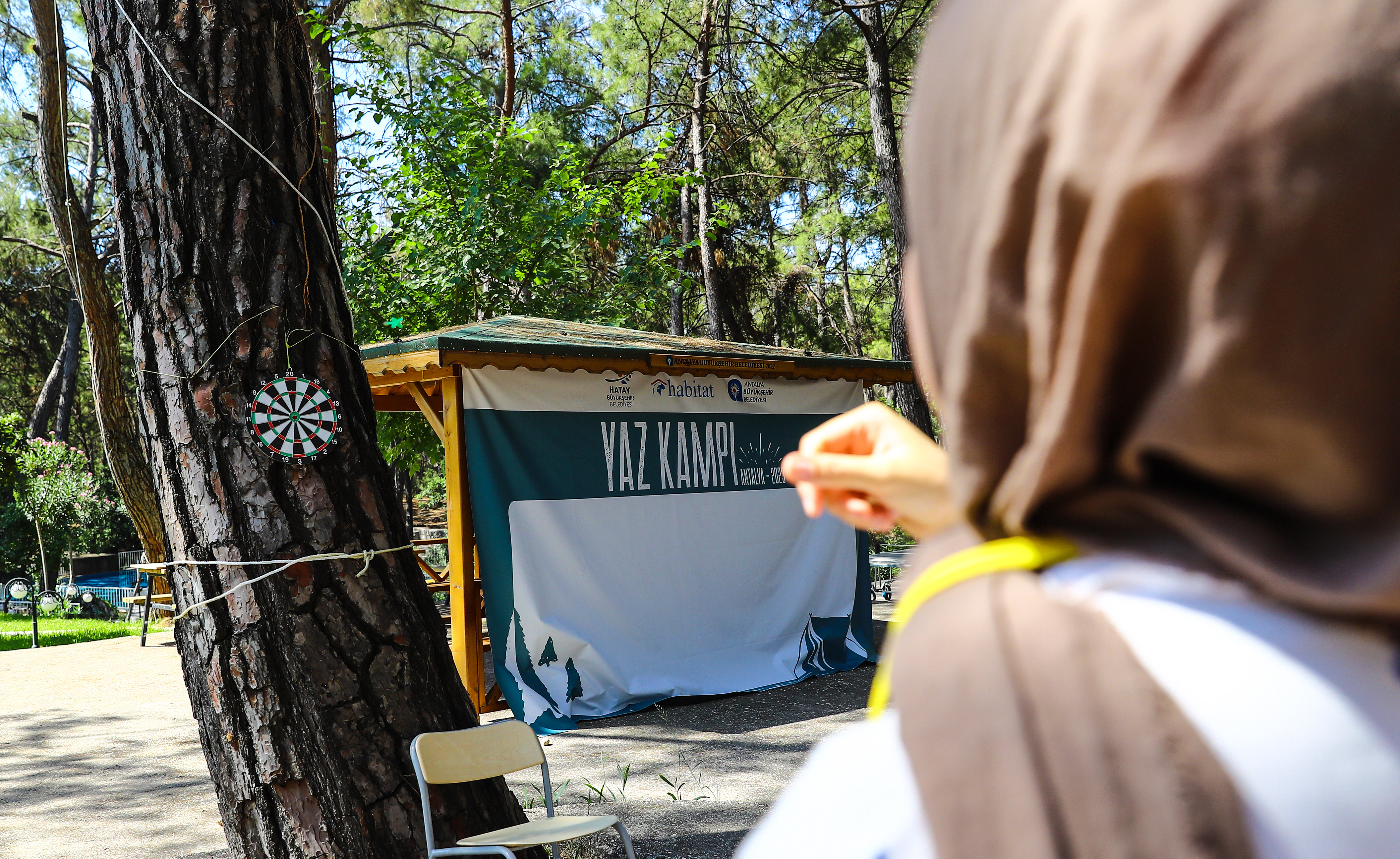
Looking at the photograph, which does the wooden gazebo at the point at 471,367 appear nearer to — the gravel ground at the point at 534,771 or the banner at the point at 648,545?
the banner at the point at 648,545

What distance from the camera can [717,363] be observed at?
7.59 metres

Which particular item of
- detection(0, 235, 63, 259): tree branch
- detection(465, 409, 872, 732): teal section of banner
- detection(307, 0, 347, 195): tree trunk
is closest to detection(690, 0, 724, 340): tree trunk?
detection(307, 0, 347, 195): tree trunk

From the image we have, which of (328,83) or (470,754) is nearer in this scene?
(470,754)

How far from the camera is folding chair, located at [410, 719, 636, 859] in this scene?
108 inches

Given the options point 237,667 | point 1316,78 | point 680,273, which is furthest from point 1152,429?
point 680,273

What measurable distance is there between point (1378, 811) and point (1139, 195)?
12.1 inches

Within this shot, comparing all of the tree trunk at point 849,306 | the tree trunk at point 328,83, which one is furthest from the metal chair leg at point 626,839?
the tree trunk at point 849,306

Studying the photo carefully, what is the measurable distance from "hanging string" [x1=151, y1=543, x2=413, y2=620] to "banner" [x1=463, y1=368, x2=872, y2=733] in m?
3.66

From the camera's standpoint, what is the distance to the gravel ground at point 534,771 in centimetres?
470

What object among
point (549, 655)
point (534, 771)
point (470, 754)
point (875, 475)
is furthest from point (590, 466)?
point (875, 475)

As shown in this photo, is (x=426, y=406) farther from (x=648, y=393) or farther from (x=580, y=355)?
(x=648, y=393)

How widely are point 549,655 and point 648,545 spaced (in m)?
1.12

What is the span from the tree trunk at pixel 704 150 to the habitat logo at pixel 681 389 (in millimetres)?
6356

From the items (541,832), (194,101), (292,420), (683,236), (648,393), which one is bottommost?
(541,832)
